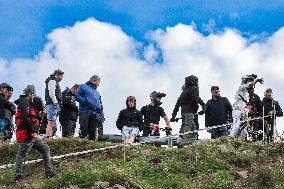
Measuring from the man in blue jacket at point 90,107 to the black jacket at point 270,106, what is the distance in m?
5.22

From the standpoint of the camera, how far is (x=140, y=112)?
18.3 m

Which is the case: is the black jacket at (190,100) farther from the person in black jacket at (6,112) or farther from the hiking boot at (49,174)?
the hiking boot at (49,174)

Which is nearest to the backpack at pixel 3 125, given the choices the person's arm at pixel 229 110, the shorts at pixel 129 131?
the shorts at pixel 129 131

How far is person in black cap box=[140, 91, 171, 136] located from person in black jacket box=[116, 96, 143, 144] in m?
0.29

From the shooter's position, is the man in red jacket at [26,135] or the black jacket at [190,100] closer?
the man in red jacket at [26,135]

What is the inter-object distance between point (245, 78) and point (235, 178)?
5169 mm

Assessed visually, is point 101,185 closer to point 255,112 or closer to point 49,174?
point 49,174

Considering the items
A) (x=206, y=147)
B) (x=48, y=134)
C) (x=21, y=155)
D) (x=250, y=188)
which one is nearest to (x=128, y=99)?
(x=48, y=134)

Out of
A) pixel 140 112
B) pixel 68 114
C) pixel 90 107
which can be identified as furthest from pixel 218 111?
pixel 68 114

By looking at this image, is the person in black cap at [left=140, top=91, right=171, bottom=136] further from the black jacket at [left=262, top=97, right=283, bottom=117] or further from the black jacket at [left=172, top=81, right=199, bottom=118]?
the black jacket at [left=262, top=97, right=283, bottom=117]

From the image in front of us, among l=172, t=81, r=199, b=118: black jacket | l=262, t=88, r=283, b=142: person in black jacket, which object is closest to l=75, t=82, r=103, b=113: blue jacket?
l=172, t=81, r=199, b=118: black jacket

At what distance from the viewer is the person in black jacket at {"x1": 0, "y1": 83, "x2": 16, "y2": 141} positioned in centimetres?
1781

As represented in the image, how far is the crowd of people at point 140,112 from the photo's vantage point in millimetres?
17547

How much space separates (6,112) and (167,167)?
6.06 metres
